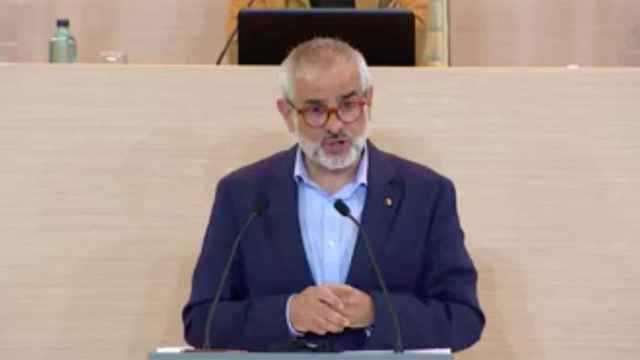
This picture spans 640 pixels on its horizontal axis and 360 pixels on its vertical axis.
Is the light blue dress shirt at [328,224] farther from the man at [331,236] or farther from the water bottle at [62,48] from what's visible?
the water bottle at [62,48]

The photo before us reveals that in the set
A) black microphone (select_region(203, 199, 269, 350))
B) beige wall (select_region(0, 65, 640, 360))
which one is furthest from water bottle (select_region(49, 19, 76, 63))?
black microphone (select_region(203, 199, 269, 350))

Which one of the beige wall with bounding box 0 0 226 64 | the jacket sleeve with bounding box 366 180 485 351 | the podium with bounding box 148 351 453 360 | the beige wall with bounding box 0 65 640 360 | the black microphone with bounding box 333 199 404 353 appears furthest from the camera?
the beige wall with bounding box 0 0 226 64

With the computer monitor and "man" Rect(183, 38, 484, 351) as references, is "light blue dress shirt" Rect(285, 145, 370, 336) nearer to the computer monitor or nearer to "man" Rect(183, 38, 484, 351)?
"man" Rect(183, 38, 484, 351)

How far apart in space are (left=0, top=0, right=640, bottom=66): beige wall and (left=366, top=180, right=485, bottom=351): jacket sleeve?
2.24 m

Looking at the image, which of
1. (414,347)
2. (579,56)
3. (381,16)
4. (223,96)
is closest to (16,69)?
(223,96)

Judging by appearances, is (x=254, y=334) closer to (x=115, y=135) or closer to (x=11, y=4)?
(x=115, y=135)

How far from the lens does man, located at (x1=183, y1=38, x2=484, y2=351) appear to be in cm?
241

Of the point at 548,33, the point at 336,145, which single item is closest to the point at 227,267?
the point at 336,145

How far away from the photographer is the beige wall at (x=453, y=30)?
4.68 meters

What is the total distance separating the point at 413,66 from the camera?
3117 millimetres

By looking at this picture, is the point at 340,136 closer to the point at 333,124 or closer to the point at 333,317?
the point at 333,124

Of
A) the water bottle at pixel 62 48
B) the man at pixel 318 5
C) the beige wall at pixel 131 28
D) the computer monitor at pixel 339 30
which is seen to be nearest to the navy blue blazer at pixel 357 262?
the computer monitor at pixel 339 30

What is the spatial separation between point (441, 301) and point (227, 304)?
1.31 feet

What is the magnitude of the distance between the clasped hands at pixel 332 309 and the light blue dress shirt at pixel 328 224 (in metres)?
0.15
